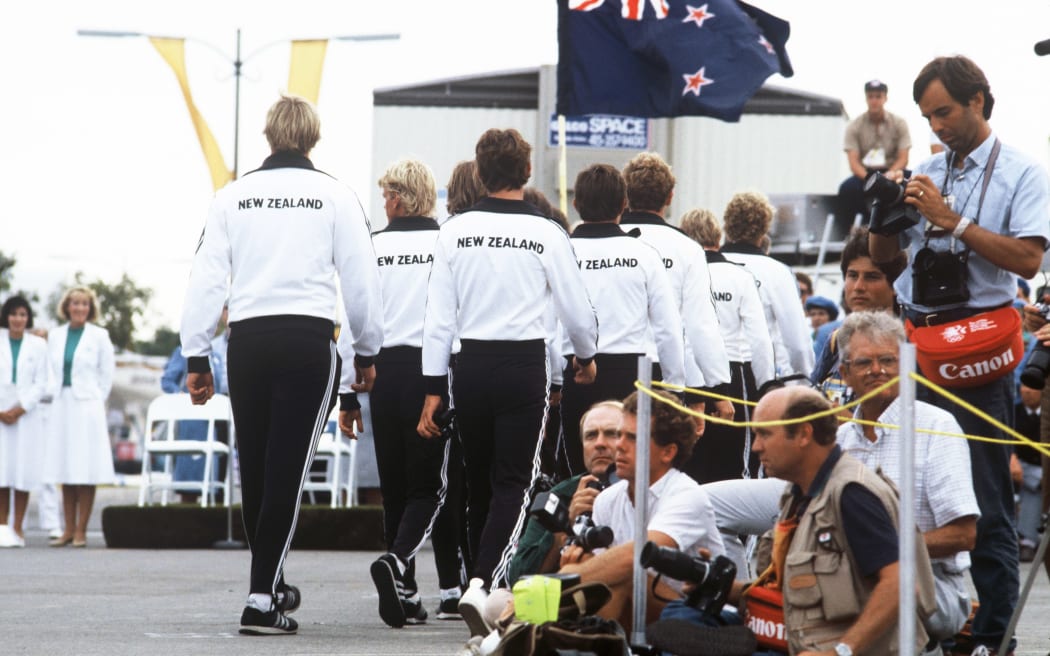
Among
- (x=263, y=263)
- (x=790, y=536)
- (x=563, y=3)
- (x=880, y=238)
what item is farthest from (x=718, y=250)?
(x=790, y=536)

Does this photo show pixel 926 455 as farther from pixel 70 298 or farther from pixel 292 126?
pixel 70 298

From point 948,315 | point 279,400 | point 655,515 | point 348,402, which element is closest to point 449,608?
point 348,402

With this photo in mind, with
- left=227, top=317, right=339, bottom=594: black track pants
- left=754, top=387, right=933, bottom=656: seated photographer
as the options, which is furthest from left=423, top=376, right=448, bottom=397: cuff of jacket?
left=754, top=387, right=933, bottom=656: seated photographer

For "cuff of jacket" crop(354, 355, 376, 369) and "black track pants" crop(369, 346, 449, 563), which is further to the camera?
"black track pants" crop(369, 346, 449, 563)

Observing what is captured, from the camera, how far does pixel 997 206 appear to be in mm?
5887

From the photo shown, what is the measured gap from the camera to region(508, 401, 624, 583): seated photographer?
21.0ft

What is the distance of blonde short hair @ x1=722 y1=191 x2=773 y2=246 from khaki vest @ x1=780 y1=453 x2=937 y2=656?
5463 mm

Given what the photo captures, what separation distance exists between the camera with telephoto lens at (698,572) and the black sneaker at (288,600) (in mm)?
2629

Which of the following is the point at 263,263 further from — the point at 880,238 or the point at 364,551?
the point at 364,551

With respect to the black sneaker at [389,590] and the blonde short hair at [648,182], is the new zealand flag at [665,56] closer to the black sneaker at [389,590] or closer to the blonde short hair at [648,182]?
the blonde short hair at [648,182]

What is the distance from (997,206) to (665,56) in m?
6.06

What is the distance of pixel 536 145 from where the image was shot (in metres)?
28.9

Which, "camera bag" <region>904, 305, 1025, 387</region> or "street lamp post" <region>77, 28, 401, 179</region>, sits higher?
"street lamp post" <region>77, 28, 401, 179</region>

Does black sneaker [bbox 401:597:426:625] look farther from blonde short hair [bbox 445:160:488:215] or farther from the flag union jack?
the flag union jack
